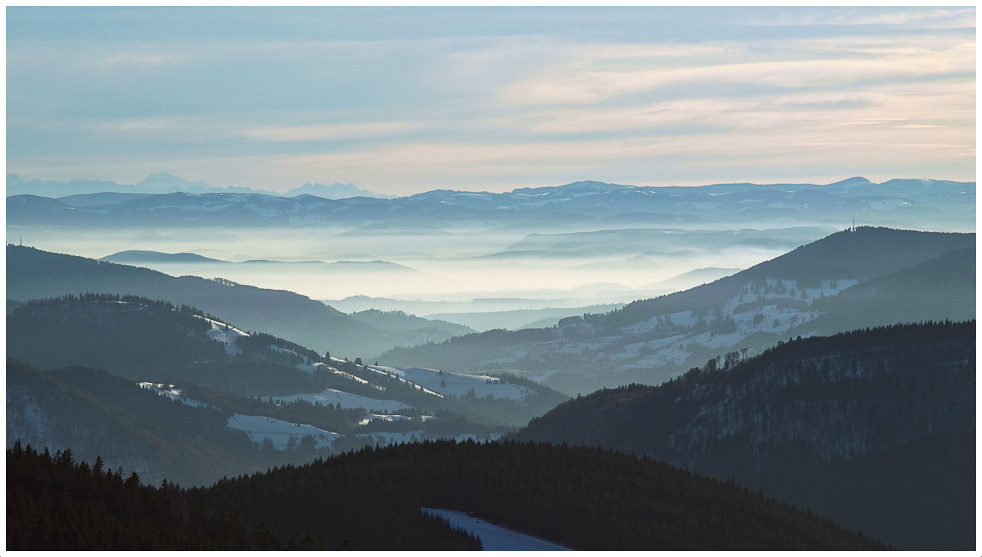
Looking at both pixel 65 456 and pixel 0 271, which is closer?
pixel 0 271

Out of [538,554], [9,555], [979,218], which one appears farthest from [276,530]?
[979,218]

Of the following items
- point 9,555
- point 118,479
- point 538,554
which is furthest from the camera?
point 538,554

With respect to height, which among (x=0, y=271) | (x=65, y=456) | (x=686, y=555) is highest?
(x=0, y=271)

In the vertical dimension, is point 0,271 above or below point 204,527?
above

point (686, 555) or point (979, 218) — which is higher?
point (979, 218)

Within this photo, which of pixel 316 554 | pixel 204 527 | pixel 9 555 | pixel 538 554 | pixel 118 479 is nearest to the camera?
pixel 9 555

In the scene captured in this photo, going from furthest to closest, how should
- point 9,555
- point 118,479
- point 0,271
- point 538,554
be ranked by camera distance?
point 538,554 → point 118,479 → point 9,555 → point 0,271

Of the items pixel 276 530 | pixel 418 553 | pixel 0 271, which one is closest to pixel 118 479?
pixel 276 530

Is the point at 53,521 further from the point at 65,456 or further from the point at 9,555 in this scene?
the point at 65,456

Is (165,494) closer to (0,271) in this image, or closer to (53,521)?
(53,521)
